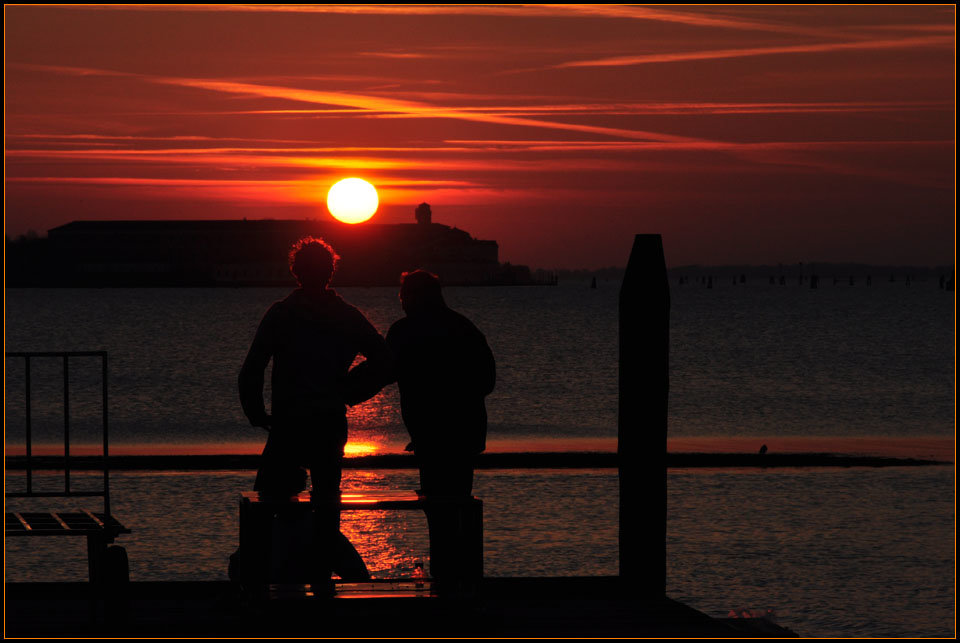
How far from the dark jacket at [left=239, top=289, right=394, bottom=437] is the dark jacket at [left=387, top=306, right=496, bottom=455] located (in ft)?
2.45

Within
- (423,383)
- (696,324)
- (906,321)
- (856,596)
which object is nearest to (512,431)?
(856,596)

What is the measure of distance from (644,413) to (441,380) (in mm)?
1391

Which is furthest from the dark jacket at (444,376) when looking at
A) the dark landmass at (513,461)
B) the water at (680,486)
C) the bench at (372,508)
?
the dark landmass at (513,461)

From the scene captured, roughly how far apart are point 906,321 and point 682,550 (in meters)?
122

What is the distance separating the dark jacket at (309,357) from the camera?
22.0 ft

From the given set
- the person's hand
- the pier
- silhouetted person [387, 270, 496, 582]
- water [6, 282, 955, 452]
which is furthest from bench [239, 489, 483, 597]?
water [6, 282, 955, 452]

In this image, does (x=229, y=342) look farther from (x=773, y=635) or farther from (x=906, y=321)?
(x=773, y=635)

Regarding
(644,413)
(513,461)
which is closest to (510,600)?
(644,413)

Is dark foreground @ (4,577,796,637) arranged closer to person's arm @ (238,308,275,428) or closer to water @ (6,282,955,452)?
person's arm @ (238,308,275,428)

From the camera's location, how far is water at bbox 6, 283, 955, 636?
459 inches

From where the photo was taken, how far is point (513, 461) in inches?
726

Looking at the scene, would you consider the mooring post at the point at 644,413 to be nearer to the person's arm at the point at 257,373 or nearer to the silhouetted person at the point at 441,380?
the silhouetted person at the point at 441,380

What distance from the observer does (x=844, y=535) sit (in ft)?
45.5

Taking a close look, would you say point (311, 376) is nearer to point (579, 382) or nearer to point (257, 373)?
point (257, 373)
